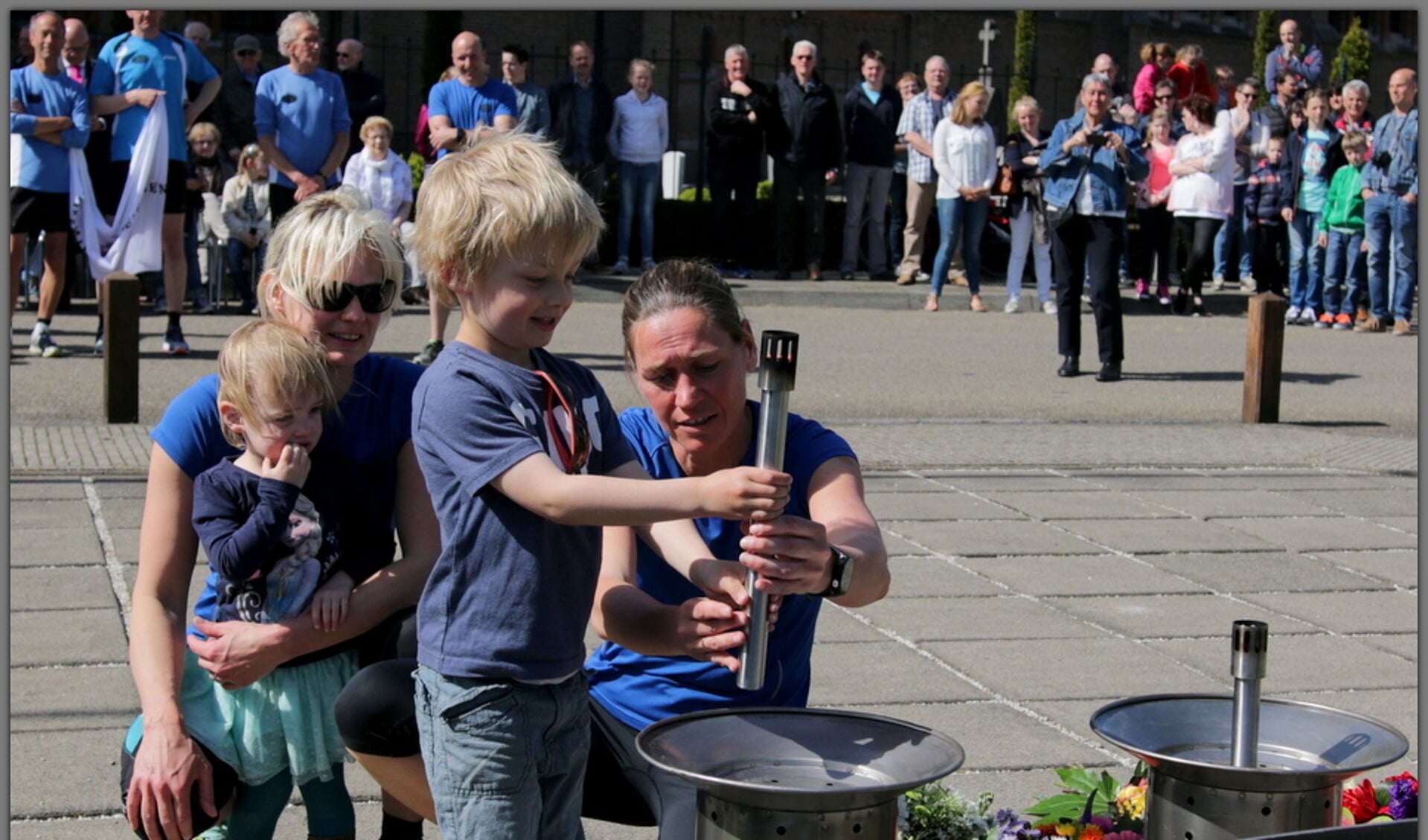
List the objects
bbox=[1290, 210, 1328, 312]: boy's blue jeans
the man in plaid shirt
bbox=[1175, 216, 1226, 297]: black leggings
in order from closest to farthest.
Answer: bbox=[1175, 216, 1226, 297]: black leggings → bbox=[1290, 210, 1328, 312]: boy's blue jeans → the man in plaid shirt

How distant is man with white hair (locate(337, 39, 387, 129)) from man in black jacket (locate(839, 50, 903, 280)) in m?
4.21

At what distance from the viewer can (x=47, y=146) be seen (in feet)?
31.7

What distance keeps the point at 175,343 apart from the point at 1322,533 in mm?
6415

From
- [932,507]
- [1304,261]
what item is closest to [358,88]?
[1304,261]

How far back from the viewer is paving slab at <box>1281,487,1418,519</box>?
7.16m

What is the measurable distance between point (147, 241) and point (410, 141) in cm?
1695

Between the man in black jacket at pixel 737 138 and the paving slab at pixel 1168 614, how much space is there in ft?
33.9

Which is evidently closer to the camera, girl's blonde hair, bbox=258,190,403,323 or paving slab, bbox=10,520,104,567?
girl's blonde hair, bbox=258,190,403,323

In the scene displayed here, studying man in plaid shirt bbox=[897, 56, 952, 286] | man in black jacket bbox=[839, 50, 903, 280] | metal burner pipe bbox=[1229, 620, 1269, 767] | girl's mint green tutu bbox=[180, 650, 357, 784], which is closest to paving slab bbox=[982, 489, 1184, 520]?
girl's mint green tutu bbox=[180, 650, 357, 784]

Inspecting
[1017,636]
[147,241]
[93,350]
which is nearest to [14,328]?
[93,350]

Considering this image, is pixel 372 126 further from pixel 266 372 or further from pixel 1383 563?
pixel 266 372

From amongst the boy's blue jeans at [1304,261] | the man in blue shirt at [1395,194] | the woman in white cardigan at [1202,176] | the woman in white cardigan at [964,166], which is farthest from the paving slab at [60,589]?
the boy's blue jeans at [1304,261]

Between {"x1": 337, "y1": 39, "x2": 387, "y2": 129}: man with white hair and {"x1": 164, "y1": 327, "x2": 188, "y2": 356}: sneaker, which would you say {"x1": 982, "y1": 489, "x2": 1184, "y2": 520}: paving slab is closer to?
{"x1": 164, "y1": 327, "x2": 188, "y2": 356}: sneaker

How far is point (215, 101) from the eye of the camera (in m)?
14.2
